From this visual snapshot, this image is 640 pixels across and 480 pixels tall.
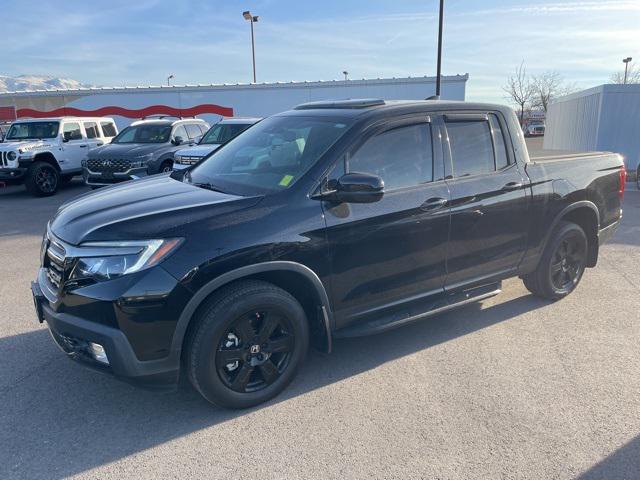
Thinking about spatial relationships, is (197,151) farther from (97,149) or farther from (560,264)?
(560,264)

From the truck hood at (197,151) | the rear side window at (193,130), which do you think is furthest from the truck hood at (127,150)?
the rear side window at (193,130)

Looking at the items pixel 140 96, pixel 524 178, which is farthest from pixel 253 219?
pixel 140 96

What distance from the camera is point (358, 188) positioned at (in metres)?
3.10

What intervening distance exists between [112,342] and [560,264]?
4131 mm

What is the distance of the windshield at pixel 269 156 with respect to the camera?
3369 millimetres

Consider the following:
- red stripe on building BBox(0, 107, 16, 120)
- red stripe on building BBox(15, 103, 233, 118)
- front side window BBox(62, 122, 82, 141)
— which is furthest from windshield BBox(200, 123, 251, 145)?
red stripe on building BBox(0, 107, 16, 120)

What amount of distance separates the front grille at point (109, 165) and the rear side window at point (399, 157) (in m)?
8.72

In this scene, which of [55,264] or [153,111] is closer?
[55,264]

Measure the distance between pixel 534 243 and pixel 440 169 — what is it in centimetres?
131

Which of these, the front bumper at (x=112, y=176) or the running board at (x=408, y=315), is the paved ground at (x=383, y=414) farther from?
the front bumper at (x=112, y=176)

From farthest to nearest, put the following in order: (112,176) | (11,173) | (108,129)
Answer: (108,129)
(11,173)
(112,176)

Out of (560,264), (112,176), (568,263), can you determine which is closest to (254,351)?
(560,264)

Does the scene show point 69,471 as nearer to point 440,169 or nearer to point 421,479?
Result: point 421,479

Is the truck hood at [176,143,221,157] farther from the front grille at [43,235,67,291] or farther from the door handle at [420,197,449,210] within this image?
the door handle at [420,197,449,210]
